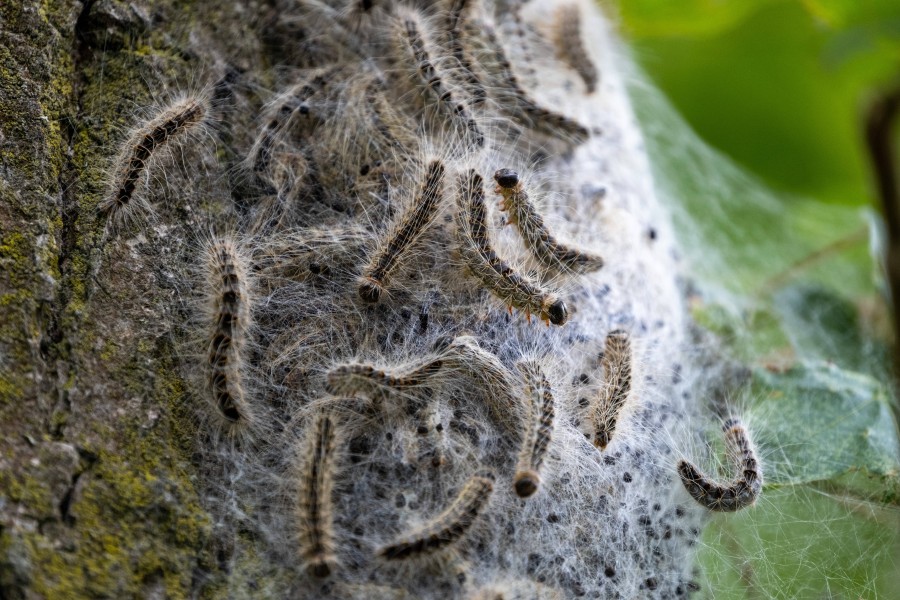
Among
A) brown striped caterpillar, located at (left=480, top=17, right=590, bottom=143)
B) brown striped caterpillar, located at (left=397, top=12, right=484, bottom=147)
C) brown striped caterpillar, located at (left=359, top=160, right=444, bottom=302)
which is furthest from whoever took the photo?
brown striped caterpillar, located at (left=480, top=17, right=590, bottom=143)

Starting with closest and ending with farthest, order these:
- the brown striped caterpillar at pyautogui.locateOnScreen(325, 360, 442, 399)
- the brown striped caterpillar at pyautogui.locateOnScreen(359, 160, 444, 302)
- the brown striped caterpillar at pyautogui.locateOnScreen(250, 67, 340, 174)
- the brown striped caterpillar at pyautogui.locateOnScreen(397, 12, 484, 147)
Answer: the brown striped caterpillar at pyautogui.locateOnScreen(325, 360, 442, 399) → the brown striped caterpillar at pyautogui.locateOnScreen(359, 160, 444, 302) → the brown striped caterpillar at pyautogui.locateOnScreen(250, 67, 340, 174) → the brown striped caterpillar at pyautogui.locateOnScreen(397, 12, 484, 147)

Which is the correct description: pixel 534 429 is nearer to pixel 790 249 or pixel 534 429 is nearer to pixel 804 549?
pixel 804 549

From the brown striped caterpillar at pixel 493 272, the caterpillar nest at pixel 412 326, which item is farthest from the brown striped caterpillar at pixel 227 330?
the brown striped caterpillar at pixel 493 272

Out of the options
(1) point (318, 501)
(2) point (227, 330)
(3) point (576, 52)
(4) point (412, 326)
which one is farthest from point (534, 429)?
(3) point (576, 52)

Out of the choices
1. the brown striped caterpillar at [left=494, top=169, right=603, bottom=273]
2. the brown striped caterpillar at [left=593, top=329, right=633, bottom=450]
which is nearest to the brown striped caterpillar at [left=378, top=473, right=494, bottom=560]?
the brown striped caterpillar at [left=593, top=329, right=633, bottom=450]

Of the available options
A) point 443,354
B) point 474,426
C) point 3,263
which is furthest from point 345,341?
point 3,263

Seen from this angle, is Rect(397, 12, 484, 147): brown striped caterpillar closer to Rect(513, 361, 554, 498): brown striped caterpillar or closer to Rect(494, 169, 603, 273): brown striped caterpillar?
Rect(494, 169, 603, 273): brown striped caterpillar

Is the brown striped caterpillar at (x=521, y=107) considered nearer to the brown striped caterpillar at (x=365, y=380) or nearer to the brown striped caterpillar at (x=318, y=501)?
the brown striped caterpillar at (x=365, y=380)

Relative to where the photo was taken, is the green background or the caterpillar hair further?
the caterpillar hair
